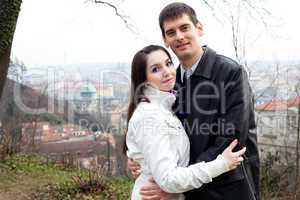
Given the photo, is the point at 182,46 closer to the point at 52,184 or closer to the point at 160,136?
the point at 160,136

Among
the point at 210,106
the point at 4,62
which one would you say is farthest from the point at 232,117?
the point at 4,62

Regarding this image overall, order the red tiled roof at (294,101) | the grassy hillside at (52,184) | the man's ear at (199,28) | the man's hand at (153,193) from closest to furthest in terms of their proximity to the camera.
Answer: the man's hand at (153,193) → the man's ear at (199,28) → the red tiled roof at (294,101) → the grassy hillside at (52,184)

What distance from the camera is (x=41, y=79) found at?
6.16 m

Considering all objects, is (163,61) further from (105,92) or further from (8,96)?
(8,96)

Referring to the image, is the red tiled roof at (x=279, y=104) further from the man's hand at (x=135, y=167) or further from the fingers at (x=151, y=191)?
the fingers at (x=151, y=191)

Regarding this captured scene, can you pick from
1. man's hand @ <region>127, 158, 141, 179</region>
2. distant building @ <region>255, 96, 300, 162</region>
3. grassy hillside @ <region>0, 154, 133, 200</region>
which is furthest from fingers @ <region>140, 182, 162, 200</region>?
grassy hillside @ <region>0, 154, 133, 200</region>

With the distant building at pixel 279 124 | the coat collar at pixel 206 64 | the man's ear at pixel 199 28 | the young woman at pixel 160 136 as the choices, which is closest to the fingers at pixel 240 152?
the young woman at pixel 160 136

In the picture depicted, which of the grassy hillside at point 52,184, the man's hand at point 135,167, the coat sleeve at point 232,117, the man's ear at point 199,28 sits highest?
the man's ear at point 199,28

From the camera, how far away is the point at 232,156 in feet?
4.48

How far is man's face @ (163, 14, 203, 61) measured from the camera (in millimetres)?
1515

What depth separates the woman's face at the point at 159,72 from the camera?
4.96ft

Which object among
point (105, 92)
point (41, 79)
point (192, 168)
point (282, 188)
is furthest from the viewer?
point (41, 79)

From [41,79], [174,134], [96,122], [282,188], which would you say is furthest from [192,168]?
[41,79]

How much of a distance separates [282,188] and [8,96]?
560 centimetres
